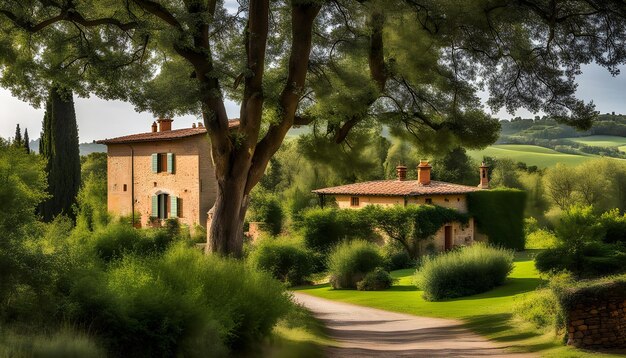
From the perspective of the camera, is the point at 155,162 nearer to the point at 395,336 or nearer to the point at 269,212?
the point at 269,212

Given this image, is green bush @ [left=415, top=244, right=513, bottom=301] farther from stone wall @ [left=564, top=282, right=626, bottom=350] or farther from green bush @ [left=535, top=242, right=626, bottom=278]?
stone wall @ [left=564, top=282, right=626, bottom=350]

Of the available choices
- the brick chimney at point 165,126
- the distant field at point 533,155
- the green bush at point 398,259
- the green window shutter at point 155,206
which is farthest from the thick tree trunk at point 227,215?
the distant field at point 533,155

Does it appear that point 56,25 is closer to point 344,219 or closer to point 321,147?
point 321,147

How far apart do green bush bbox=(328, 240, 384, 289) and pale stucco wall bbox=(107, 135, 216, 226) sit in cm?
1557

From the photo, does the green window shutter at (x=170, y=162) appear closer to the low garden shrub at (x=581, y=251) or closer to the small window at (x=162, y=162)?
the small window at (x=162, y=162)

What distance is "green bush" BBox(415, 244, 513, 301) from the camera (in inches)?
853

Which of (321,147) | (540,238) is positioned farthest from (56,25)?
(540,238)

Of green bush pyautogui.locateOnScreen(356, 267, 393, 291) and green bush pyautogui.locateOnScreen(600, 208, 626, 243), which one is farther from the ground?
green bush pyautogui.locateOnScreen(600, 208, 626, 243)

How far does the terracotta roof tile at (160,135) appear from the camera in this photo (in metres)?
41.2

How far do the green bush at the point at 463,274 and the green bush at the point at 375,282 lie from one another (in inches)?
112

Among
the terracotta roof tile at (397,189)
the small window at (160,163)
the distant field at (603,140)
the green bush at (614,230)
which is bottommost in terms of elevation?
the green bush at (614,230)

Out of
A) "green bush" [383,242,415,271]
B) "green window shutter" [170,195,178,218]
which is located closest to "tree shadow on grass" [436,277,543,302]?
"green bush" [383,242,415,271]

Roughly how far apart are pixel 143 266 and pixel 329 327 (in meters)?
6.72

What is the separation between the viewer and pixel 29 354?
7.71 metres
